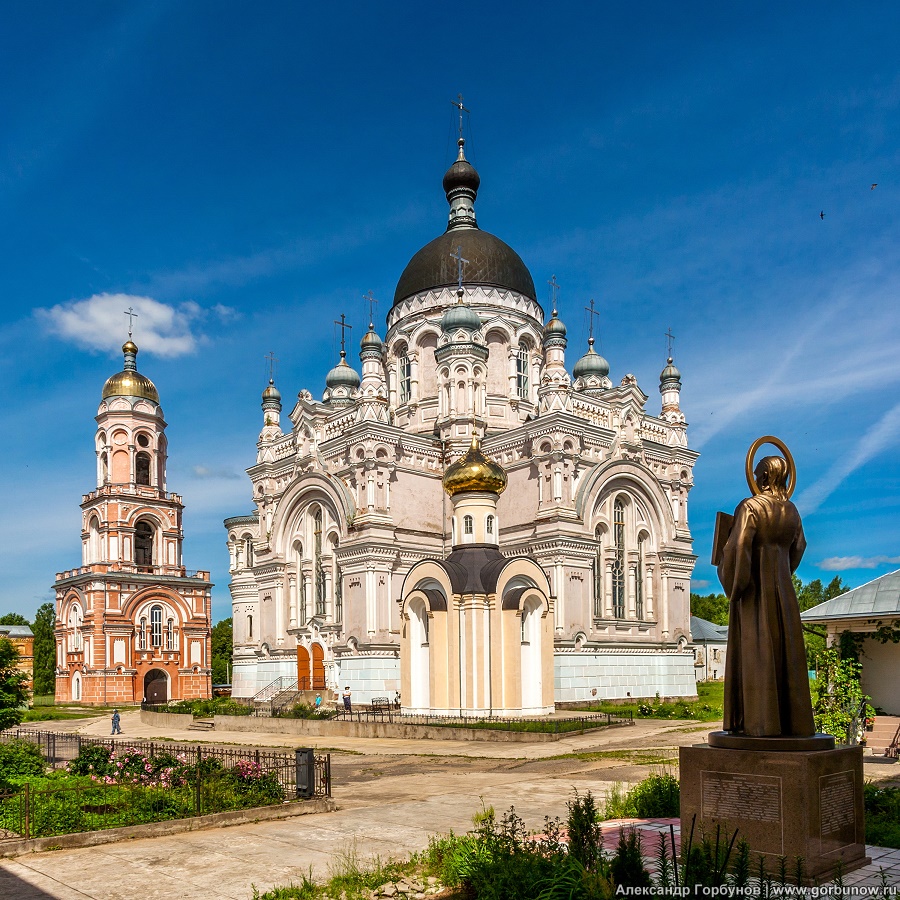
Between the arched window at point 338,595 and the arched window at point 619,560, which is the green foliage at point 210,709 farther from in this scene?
the arched window at point 619,560

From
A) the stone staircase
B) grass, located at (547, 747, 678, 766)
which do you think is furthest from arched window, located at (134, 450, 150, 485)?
the stone staircase

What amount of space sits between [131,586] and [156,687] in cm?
650

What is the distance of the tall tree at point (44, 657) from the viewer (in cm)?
Result: 6731

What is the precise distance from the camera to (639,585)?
127 feet

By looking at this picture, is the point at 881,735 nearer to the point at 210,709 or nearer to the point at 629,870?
the point at 629,870

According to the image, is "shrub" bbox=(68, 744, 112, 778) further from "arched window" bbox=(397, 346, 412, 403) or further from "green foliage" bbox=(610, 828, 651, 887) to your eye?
"arched window" bbox=(397, 346, 412, 403)

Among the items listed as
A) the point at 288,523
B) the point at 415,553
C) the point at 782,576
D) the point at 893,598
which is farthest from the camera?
the point at 288,523

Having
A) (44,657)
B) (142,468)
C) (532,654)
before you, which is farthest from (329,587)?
(44,657)

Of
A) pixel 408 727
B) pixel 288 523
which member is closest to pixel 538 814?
pixel 408 727

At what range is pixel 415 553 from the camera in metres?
36.9

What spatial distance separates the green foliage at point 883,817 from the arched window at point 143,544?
53.0 meters

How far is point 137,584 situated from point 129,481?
21.0ft

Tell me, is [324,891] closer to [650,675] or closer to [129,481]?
[650,675]

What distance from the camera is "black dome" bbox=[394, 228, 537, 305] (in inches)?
1714
